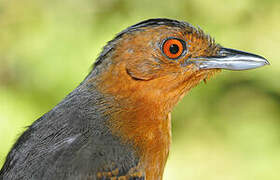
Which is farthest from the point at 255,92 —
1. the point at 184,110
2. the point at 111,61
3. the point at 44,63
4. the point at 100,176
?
the point at 100,176

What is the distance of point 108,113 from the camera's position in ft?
15.9

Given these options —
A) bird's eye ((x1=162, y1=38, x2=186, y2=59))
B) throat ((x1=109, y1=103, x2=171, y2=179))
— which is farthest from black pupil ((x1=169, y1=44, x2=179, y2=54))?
throat ((x1=109, y1=103, x2=171, y2=179))

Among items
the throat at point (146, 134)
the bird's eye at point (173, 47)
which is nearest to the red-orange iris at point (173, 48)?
the bird's eye at point (173, 47)

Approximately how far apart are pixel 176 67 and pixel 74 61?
293cm

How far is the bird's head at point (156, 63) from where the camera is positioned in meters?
4.99

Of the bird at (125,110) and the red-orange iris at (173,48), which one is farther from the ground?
the red-orange iris at (173,48)

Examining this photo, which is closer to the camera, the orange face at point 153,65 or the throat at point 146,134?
the throat at point 146,134

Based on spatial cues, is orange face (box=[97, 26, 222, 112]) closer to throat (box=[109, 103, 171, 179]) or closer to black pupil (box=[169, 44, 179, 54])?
black pupil (box=[169, 44, 179, 54])

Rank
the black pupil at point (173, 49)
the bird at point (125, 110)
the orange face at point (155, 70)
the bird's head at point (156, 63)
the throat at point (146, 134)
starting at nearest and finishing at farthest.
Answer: the bird at point (125, 110) < the throat at point (146, 134) < the orange face at point (155, 70) < the bird's head at point (156, 63) < the black pupil at point (173, 49)

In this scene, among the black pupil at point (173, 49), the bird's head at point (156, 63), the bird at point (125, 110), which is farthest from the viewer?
the black pupil at point (173, 49)

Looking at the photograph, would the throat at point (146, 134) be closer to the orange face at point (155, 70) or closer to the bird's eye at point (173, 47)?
the orange face at point (155, 70)

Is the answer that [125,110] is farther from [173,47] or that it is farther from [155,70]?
[173,47]

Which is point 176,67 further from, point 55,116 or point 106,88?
point 55,116

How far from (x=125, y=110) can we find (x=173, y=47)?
32.0 inches
